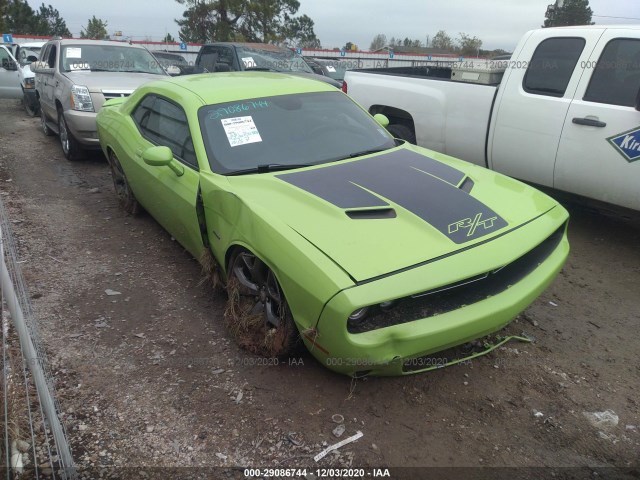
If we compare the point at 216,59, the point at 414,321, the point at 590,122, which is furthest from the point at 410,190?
the point at 216,59

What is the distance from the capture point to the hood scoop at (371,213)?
2.82 metres

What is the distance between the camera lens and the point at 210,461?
2400 mm

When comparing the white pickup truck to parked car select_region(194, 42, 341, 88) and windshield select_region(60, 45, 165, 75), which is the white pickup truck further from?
parked car select_region(194, 42, 341, 88)

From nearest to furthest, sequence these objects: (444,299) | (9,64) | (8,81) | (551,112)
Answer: (444,299) → (551,112) → (9,64) → (8,81)

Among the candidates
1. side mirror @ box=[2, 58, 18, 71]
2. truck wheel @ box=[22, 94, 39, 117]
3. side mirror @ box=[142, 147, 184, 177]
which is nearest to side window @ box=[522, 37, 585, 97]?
side mirror @ box=[142, 147, 184, 177]

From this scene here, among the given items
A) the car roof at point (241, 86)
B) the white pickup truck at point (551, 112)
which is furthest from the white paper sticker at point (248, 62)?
the car roof at point (241, 86)

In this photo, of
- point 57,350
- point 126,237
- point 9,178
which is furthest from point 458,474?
point 9,178

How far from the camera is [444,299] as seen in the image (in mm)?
2645

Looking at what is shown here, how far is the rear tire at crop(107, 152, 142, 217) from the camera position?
521cm

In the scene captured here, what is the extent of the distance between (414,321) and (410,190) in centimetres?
95

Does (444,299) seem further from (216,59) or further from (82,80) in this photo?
(216,59)

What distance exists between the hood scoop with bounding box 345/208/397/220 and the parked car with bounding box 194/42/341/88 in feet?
24.8

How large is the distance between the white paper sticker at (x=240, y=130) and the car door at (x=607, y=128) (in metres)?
2.90

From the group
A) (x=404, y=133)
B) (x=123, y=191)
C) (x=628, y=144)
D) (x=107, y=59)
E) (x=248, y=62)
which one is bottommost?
(x=123, y=191)
